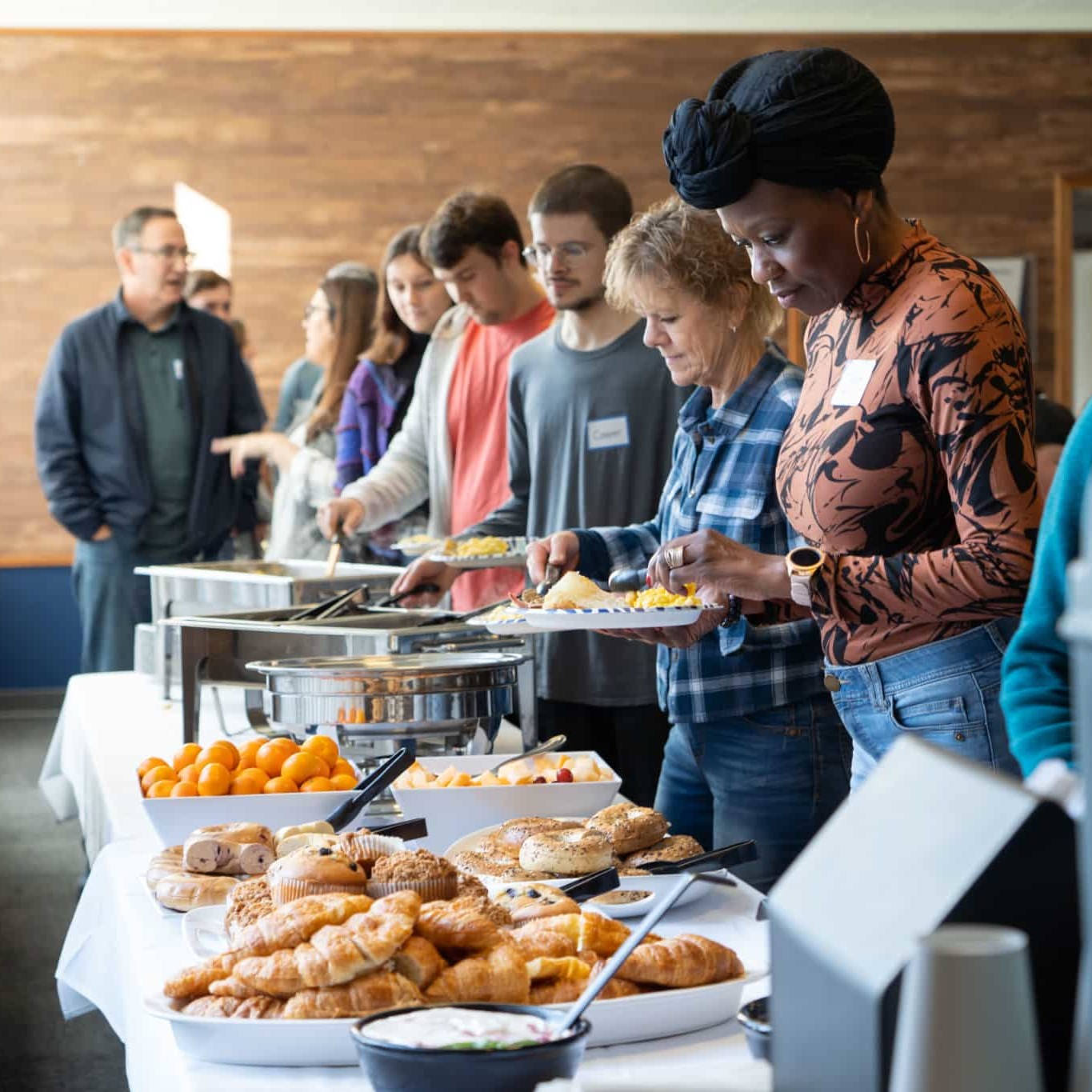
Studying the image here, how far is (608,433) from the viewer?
2.51 m

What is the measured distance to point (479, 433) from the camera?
10.2 feet

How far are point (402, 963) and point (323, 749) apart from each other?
754mm

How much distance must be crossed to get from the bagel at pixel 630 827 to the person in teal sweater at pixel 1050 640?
1.60 ft

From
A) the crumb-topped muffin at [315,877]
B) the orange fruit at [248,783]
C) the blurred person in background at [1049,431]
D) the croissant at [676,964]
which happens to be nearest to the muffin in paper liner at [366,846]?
the crumb-topped muffin at [315,877]

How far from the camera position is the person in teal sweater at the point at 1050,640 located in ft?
3.12

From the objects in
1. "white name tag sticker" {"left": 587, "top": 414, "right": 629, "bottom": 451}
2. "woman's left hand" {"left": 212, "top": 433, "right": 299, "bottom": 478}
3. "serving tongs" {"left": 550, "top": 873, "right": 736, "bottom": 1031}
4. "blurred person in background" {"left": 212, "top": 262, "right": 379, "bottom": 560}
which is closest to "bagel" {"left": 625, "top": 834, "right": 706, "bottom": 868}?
"serving tongs" {"left": 550, "top": 873, "right": 736, "bottom": 1031}

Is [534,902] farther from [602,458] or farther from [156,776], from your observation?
[602,458]

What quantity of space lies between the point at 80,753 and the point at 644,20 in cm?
535

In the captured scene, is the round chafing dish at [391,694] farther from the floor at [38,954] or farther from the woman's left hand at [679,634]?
the floor at [38,954]

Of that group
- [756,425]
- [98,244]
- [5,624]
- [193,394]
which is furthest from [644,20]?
[756,425]

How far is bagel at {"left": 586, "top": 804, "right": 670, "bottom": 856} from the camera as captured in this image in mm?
1388

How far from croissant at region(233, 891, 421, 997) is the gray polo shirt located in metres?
3.66

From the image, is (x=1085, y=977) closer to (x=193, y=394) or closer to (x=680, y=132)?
(x=680, y=132)

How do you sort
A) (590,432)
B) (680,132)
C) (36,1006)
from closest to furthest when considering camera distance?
(680,132)
(590,432)
(36,1006)
